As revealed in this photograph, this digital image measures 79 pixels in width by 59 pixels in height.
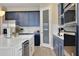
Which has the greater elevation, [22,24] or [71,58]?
[22,24]

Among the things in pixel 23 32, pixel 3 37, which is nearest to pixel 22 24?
pixel 23 32

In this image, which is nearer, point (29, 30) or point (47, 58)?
point (47, 58)

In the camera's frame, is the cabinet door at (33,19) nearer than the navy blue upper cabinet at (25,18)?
No

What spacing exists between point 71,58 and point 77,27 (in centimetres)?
21

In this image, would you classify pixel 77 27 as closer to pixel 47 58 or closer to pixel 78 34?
pixel 78 34

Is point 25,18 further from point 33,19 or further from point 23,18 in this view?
point 33,19

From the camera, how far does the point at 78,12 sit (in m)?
0.85

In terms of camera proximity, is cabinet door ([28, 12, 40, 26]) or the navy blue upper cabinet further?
cabinet door ([28, 12, 40, 26])

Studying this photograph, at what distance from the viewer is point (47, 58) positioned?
0.75 metres

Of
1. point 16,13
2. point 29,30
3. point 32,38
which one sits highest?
point 16,13

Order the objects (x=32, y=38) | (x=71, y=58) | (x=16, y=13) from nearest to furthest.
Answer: (x=71, y=58) < (x=16, y=13) < (x=32, y=38)

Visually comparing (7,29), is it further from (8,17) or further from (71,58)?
(71,58)

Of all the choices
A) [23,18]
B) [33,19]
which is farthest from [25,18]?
[33,19]

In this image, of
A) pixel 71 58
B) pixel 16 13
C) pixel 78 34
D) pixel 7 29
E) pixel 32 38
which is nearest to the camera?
pixel 71 58
